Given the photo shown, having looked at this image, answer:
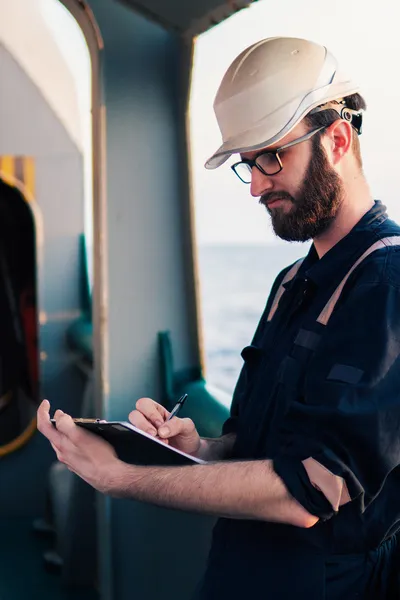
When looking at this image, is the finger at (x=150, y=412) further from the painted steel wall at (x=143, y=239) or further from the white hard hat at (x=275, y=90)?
the painted steel wall at (x=143, y=239)

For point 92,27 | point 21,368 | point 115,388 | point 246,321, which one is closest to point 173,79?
point 92,27

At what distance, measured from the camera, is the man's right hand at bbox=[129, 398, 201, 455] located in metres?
1.52

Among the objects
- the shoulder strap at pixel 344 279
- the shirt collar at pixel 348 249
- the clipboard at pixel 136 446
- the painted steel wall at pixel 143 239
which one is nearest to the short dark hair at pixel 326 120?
the shirt collar at pixel 348 249

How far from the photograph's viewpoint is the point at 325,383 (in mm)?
1138

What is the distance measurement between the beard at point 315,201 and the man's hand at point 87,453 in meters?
0.52

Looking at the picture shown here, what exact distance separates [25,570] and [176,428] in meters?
2.10

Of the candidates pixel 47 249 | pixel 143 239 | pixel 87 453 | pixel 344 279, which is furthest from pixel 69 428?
pixel 47 249

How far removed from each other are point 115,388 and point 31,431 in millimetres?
1479

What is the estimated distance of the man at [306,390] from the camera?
110 centimetres

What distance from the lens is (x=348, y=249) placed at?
130cm

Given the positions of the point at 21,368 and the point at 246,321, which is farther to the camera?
the point at 246,321

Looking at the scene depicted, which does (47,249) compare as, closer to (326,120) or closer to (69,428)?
(69,428)

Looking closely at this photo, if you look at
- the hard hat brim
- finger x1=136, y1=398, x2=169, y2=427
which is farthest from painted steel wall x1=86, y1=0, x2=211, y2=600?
the hard hat brim

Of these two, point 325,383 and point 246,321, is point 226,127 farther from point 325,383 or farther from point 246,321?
point 246,321
